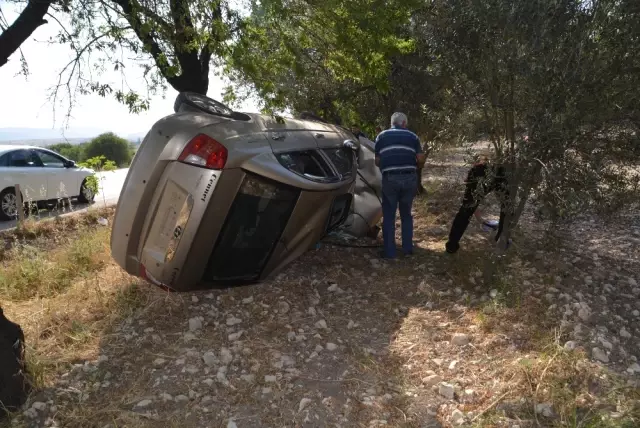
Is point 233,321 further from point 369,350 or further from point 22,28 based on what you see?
point 22,28

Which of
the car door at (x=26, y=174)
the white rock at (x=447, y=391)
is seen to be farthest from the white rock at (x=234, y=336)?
the car door at (x=26, y=174)

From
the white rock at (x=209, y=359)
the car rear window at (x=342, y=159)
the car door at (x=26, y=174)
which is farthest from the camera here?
the car door at (x=26, y=174)

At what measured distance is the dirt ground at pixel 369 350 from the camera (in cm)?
297

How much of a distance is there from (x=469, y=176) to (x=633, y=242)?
269 centimetres

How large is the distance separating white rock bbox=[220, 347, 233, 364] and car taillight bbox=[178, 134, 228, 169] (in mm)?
1387

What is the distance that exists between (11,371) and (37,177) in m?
9.05

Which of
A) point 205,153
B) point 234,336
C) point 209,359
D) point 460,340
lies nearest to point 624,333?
point 460,340

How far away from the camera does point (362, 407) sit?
306 centimetres

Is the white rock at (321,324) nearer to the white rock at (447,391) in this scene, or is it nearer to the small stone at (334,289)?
the small stone at (334,289)

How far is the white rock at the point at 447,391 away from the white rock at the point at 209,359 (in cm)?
160

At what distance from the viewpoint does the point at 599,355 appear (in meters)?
3.34

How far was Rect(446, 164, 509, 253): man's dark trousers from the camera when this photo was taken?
15.0 feet

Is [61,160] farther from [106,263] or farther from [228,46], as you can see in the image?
[228,46]

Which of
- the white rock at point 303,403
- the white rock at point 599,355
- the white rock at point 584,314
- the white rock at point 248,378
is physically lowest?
the white rock at point 248,378
